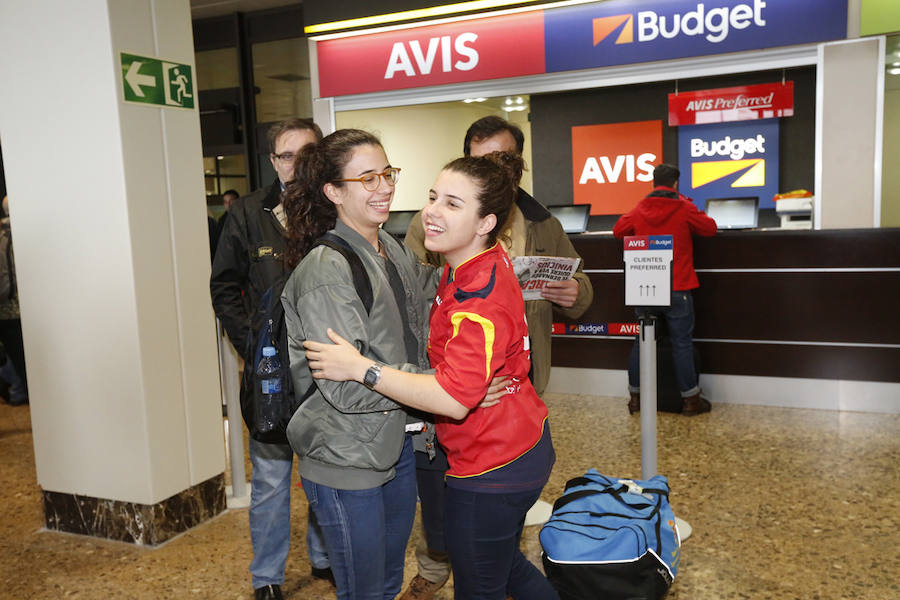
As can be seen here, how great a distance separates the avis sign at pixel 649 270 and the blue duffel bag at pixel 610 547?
744 mm

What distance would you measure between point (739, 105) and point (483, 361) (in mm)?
6628

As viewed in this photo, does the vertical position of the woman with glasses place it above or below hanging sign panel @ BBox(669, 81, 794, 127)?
below

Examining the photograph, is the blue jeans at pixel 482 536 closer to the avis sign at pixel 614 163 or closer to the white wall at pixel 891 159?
the avis sign at pixel 614 163

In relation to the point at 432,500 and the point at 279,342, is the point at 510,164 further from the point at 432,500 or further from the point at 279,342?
the point at 432,500

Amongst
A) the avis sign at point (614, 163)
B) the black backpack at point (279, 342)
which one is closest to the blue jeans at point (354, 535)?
the black backpack at point (279, 342)

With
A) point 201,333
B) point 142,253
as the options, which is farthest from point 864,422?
point 142,253

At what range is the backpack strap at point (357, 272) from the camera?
64.6 inches

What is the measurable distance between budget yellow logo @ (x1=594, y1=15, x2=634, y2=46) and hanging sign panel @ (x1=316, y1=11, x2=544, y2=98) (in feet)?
1.43

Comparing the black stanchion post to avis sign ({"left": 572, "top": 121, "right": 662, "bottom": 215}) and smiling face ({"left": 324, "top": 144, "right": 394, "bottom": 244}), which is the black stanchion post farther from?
avis sign ({"left": 572, "top": 121, "right": 662, "bottom": 215})

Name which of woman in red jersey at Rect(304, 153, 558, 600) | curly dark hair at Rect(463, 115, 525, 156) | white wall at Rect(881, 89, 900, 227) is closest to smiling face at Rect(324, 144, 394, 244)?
woman in red jersey at Rect(304, 153, 558, 600)

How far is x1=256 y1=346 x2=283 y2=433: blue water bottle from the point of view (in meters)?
1.72

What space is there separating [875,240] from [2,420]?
5.80m

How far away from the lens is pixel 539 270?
2.32 metres

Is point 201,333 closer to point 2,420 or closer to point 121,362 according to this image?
point 121,362
